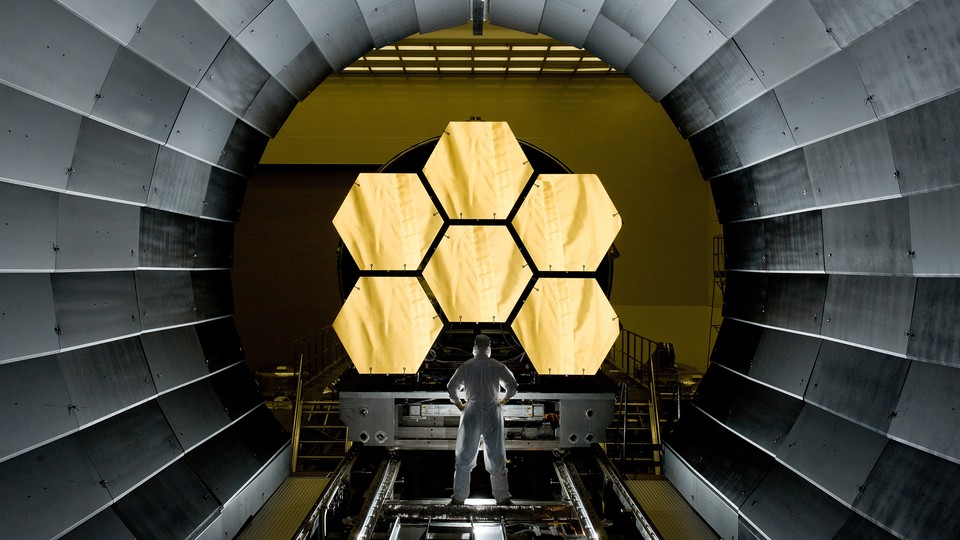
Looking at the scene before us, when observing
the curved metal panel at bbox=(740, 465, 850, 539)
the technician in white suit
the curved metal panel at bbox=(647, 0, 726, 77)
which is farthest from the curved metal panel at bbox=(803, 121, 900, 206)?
the technician in white suit

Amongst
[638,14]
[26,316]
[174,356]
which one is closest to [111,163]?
[26,316]

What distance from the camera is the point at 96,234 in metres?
3.04

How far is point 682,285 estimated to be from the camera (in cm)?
1080

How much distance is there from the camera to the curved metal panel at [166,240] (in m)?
3.54

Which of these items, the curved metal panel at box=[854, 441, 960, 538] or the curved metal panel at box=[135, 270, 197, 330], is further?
the curved metal panel at box=[135, 270, 197, 330]

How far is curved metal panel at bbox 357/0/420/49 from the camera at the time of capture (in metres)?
4.21

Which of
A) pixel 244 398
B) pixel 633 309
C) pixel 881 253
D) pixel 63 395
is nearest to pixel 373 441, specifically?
pixel 244 398

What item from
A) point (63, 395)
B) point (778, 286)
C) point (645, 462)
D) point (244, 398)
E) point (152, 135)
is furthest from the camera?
point (645, 462)

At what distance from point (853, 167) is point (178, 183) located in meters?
4.54

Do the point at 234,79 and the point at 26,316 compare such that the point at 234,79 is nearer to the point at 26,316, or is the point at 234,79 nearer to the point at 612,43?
the point at 26,316

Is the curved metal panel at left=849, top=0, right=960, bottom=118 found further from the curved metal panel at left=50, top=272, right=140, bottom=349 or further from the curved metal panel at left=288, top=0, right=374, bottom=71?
the curved metal panel at left=50, top=272, right=140, bottom=349

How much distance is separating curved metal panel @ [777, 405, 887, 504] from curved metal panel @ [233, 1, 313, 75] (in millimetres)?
4664

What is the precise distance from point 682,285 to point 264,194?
Result: 910 centimetres

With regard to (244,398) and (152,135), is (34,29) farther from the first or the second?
(244,398)
